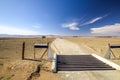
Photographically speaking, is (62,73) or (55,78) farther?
(62,73)

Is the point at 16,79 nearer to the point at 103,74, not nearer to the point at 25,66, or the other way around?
the point at 25,66

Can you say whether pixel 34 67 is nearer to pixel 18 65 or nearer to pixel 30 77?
pixel 18 65

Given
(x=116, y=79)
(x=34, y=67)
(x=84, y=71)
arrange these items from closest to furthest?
(x=116, y=79) < (x=84, y=71) < (x=34, y=67)

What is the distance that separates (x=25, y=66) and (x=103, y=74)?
4959 millimetres

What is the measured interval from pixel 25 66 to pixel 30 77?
2.08 m

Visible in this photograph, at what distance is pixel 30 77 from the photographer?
25.5 ft

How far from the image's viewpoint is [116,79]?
6871 millimetres

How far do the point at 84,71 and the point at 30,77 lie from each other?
2.92 m

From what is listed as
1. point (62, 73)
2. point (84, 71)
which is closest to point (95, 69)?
point (84, 71)

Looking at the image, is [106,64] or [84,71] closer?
[84,71]

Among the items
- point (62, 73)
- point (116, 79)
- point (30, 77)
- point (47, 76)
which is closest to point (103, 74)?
point (116, 79)

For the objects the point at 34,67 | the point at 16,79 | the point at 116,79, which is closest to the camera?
the point at 116,79

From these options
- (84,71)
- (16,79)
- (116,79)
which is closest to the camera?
(116,79)

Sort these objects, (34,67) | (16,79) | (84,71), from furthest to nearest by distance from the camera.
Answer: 1. (34,67)
2. (84,71)
3. (16,79)
